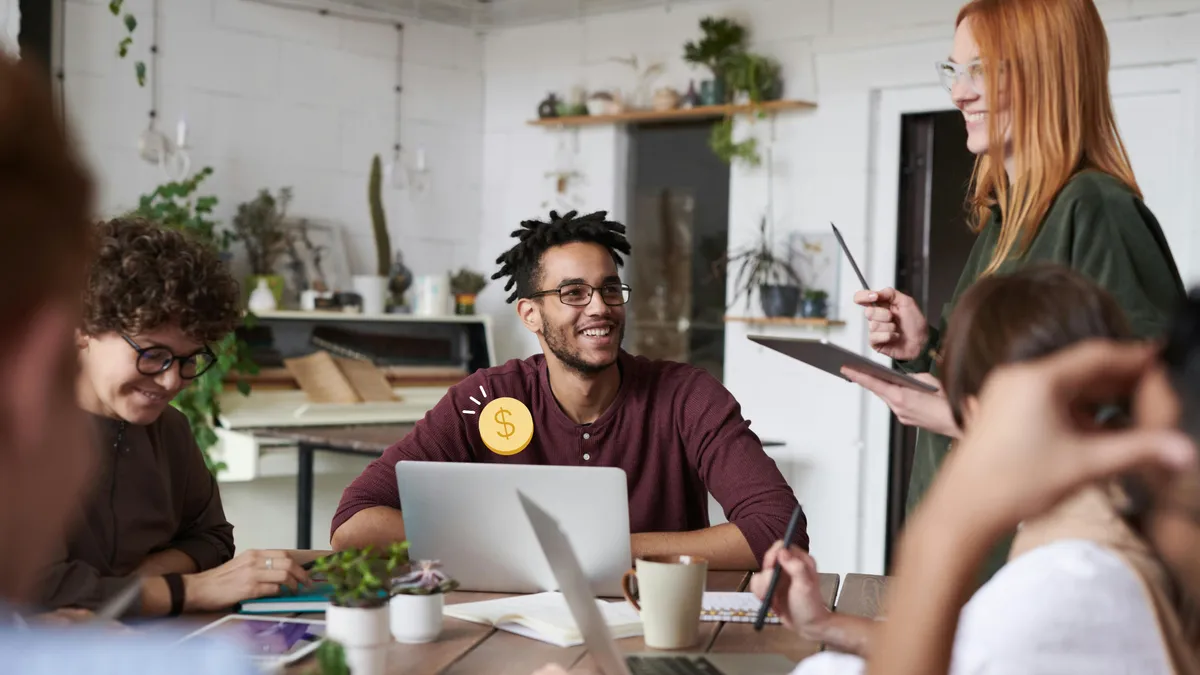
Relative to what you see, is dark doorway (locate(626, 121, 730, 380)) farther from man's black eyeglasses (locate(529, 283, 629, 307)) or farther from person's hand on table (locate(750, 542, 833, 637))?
person's hand on table (locate(750, 542, 833, 637))

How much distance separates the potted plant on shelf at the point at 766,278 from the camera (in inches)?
184

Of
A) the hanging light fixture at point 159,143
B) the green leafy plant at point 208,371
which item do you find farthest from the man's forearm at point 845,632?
the hanging light fixture at point 159,143

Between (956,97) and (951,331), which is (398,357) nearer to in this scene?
(956,97)

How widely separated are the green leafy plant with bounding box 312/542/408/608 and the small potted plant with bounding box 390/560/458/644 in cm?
5

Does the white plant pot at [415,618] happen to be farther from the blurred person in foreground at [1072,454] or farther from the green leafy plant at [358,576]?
the blurred person in foreground at [1072,454]

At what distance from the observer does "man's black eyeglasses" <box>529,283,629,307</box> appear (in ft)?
7.75

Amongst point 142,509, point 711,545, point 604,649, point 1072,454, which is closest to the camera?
point 1072,454

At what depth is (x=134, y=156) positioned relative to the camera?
178 inches

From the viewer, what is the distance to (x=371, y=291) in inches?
198

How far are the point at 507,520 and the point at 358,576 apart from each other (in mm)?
367

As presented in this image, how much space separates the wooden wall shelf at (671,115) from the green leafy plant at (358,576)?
348cm

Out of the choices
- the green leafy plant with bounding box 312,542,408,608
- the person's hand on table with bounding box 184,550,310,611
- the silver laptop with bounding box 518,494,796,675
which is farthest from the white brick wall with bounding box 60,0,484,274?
the silver laptop with bounding box 518,494,796,675

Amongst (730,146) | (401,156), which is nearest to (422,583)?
(730,146)

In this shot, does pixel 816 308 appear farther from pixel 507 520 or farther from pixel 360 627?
pixel 360 627
